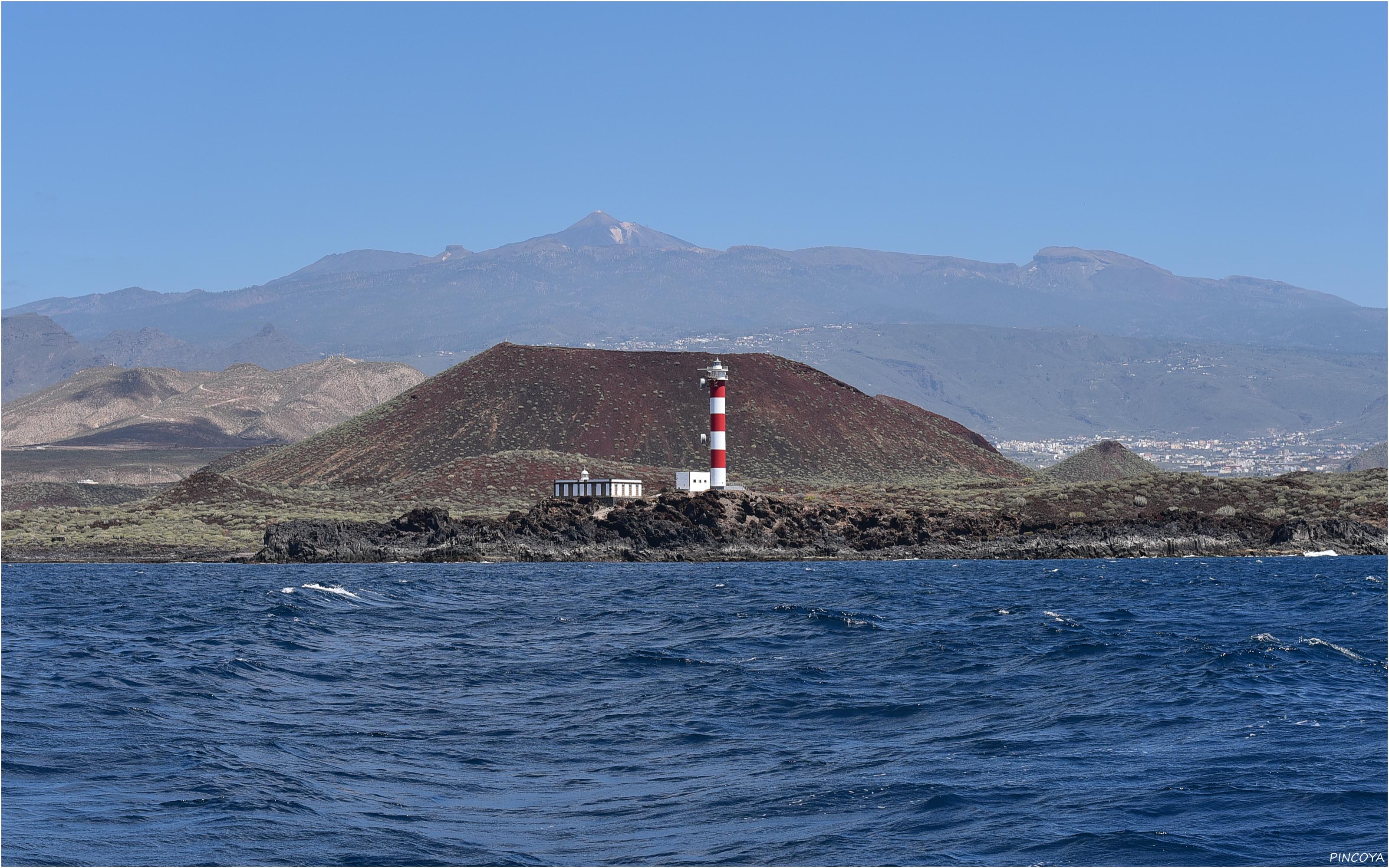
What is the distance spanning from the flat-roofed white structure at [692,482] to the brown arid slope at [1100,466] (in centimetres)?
4440

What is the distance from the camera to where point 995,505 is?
99.4m

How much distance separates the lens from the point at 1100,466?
5482 inches

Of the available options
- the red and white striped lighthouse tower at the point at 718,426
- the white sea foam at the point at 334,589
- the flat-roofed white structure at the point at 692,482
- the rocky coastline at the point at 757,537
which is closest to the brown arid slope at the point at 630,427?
→ the flat-roofed white structure at the point at 692,482

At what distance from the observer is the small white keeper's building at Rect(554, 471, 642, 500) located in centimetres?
9331

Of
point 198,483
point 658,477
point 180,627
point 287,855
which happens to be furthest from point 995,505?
point 287,855

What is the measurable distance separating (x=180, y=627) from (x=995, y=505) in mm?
68911

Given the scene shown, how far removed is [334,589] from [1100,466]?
100389 mm

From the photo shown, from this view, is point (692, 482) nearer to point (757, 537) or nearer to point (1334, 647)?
point (757, 537)

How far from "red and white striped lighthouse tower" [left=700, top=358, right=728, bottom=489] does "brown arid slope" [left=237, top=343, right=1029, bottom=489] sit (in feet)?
82.7

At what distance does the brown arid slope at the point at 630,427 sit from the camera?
13238 cm

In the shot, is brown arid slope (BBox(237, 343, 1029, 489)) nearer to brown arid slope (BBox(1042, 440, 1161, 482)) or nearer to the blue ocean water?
brown arid slope (BBox(1042, 440, 1161, 482))

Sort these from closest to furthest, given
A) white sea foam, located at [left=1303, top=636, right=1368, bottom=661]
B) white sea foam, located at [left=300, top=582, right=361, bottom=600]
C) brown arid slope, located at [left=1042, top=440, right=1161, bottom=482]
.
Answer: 1. white sea foam, located at [left=1303, top=636, right=1368, bottom=661]
2. white sea foam, located at [left=300, top=582, right=361, bottom=600]
3. brown arid slope, located at [left=1042, top=440, right=1161, bottom=482]

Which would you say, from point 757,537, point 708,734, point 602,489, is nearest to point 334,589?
point 708,734

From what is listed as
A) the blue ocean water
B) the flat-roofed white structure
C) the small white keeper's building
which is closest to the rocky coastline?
the small white keeper's building
